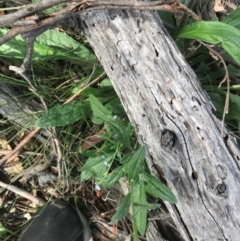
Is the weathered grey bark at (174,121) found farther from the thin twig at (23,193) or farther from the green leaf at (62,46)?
the thin twig at (23,193)

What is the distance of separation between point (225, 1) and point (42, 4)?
72cm

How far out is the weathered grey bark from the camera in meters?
1.11

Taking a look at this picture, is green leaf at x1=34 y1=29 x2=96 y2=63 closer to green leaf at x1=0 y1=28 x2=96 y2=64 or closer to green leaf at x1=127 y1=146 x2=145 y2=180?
green leaf at x1=0 y1=28 x2=96 y2=64

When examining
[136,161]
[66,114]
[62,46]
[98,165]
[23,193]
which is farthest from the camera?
[23,193]

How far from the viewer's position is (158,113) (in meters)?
1.15

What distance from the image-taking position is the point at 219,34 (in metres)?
1.27

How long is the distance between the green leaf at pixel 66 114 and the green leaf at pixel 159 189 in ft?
1.32

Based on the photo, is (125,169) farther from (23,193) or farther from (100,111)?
(23,193)

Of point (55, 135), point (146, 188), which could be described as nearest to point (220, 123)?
point (146, 188)

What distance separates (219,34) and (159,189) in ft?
1.60

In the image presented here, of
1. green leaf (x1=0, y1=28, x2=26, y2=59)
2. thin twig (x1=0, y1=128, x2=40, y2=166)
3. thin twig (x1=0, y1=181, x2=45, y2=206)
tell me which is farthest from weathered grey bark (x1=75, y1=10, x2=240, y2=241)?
thin twig (x1=0, y1=181, x2=45, y2=206)

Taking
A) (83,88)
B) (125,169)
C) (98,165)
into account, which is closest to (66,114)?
(83,88)

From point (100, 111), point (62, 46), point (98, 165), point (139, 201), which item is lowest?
point (139, 201)

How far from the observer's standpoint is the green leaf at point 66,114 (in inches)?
54.1
